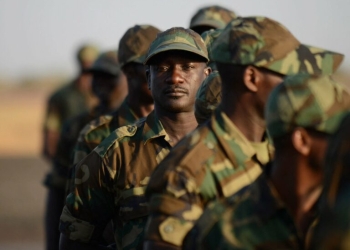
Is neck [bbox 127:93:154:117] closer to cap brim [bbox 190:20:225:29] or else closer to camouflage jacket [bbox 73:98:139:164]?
camouflage jacket [bbox 73:98:139:164]

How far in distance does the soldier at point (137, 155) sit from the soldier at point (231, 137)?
133cm

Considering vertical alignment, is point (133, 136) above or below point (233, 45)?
below

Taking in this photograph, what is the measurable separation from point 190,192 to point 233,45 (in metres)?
0.74

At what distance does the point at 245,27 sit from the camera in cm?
627

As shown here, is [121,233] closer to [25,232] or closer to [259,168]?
[259,168]

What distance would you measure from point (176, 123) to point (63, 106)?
26.4 ft

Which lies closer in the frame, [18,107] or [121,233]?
[121,233]

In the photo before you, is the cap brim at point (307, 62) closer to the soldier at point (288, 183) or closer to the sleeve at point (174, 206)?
the sleeve at point (174, 206)

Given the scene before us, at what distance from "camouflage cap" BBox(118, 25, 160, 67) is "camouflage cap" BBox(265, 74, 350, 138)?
465 centimetres

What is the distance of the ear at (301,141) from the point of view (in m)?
5.22

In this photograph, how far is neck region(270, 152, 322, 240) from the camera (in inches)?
Answer: 205

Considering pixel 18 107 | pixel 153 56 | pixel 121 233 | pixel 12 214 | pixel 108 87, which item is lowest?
pixel 18 107

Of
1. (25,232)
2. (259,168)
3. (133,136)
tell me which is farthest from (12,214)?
(259,168)

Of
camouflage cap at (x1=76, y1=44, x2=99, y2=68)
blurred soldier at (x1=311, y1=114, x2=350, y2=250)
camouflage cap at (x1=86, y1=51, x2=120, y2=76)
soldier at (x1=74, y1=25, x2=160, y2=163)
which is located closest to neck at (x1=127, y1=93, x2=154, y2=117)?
soldier at (x1=74, y1=25, x2=160, y2=163)
